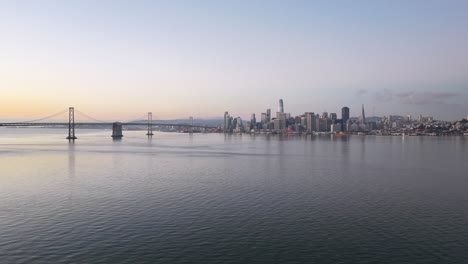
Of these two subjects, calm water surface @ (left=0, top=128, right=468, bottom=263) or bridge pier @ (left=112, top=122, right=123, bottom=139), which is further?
bridge pier @ (left=112, top=122, right=123, bottom=139)

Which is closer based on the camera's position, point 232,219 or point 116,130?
point 232,219

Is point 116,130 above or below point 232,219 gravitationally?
above

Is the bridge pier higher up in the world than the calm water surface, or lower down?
higher up

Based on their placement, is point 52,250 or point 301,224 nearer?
point 52,250

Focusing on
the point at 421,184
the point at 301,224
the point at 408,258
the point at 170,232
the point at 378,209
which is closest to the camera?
the point at 408,258

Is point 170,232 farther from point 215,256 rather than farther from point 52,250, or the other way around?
point 52,250

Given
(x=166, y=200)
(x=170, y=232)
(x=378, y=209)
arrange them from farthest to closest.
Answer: (x=166, y=200)
(x=378, y=209)
(x=170, y=232)

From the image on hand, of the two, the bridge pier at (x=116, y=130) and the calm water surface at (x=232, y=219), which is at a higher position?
the bridge pier at (x=116, y=130)

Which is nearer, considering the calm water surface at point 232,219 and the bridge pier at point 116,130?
the calm water surface at point 232,219

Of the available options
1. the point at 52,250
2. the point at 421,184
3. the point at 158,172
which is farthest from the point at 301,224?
the point at 158,172

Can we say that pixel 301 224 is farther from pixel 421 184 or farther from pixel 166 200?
pixel 421 184
